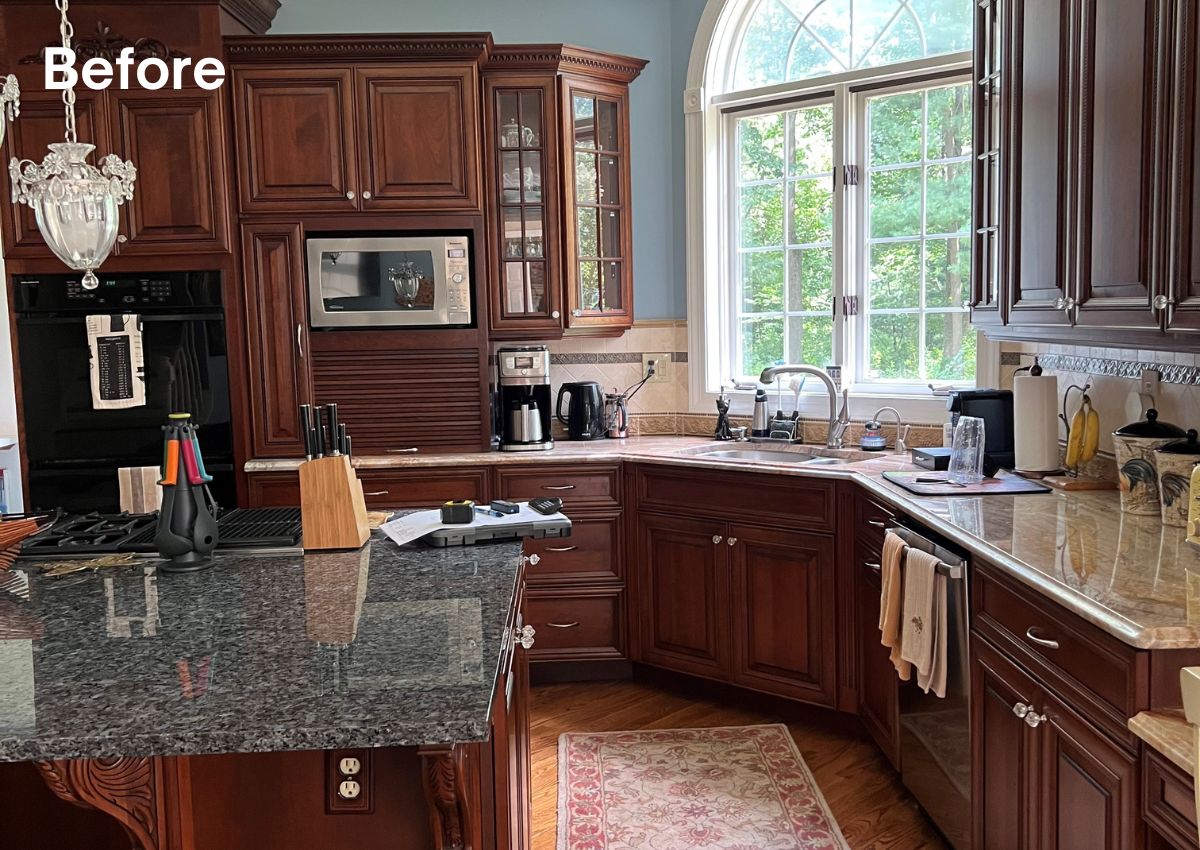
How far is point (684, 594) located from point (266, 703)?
2.58 metres

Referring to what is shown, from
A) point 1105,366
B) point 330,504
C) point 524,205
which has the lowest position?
point 330,504

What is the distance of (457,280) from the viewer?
407cm

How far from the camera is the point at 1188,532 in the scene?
2139 millimetres

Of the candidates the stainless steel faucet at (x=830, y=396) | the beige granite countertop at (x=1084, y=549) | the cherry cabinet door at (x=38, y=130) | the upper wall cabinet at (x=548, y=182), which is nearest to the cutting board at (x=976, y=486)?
the beige granite countertop at (x=1084, y=549)

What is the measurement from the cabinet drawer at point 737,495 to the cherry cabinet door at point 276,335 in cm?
137

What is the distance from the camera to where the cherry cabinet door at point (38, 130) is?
3.83 m

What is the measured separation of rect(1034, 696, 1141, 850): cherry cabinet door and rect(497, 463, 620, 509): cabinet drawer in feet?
6.98

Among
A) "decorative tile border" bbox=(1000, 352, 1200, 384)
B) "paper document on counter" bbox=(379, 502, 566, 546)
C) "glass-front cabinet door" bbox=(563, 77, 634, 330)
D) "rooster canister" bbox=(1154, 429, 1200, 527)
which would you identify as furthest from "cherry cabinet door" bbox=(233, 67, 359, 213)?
"rooster canister" bbox=(1154, 429, 1200, 527)

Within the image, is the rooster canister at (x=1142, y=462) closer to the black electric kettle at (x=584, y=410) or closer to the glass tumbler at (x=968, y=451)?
the glass tumbler at (x=968, y=451)

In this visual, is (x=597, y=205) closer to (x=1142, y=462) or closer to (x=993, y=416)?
(x=993, y=416)

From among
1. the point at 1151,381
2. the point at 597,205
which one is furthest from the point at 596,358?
the point at 1151,381

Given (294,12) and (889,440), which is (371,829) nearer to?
(889,440)

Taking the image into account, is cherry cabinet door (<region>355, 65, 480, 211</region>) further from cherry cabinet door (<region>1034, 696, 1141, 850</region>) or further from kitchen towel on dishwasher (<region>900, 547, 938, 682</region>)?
cherry cabinet door (<region>1034, 696, 1141, 850</region>)

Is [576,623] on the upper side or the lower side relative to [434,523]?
lower
